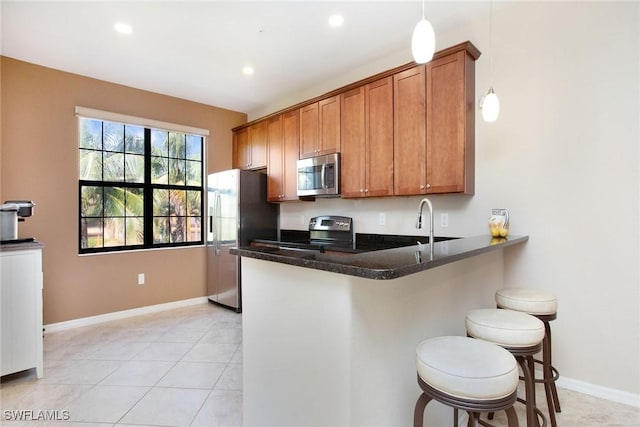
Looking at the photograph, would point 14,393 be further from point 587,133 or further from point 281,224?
point 587,133

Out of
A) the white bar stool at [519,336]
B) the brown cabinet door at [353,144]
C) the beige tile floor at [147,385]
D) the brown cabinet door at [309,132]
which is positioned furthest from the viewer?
the brown cabinet door at [309,132]

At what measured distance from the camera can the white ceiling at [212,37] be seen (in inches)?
95.0

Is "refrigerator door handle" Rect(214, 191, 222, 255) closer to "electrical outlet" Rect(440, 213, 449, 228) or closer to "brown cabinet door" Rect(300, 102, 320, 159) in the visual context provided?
"brown cabinet door" Rect(300, 102, 320, 159)

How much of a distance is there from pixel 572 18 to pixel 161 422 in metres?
3.75

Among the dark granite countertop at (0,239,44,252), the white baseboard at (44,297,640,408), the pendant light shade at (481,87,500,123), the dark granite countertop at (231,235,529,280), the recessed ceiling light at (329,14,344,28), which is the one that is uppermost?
the recessed ceiling light at (329,14,344,28)

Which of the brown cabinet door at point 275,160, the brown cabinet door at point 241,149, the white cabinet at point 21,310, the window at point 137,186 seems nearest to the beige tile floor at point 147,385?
the white cabinet at point 21,310

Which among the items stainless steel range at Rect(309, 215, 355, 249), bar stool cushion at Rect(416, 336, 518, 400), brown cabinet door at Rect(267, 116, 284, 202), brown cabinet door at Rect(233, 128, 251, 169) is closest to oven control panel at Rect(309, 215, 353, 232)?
stainless steel range at Rect(309, 215, 355, 249)

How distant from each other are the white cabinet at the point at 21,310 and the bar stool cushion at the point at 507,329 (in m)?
2.97

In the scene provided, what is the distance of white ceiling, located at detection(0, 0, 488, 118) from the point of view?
2.41 meters

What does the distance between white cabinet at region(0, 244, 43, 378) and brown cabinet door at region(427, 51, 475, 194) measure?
10.3ft

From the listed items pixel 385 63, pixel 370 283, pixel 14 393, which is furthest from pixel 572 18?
pixel 14 393

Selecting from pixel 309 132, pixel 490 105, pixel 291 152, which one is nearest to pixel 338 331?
pixel 490 105

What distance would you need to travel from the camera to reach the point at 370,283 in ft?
4.13

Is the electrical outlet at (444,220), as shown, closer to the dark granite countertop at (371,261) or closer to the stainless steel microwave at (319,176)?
the stainless steel microwave at (319,176)
